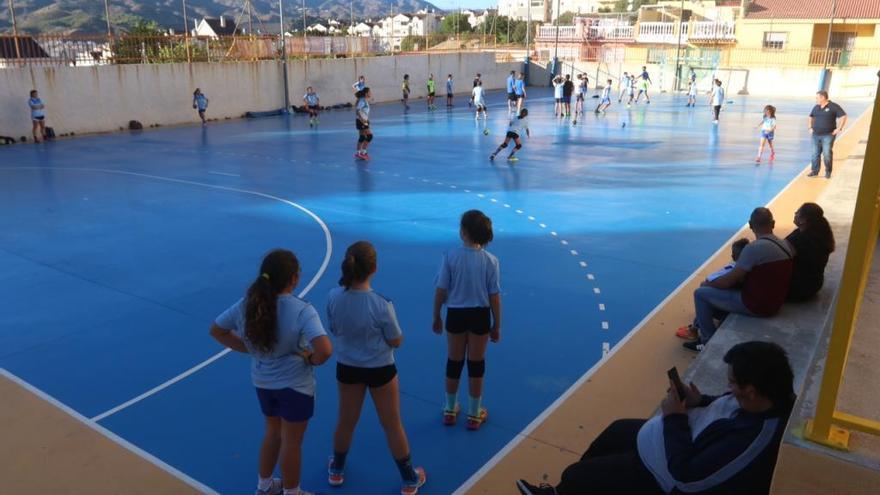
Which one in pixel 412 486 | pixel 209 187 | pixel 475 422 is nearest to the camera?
pixel 412 486

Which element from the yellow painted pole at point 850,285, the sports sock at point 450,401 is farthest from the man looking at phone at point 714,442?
the sports sock at point 450,401

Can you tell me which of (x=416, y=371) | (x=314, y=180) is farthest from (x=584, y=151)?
(x=416, y=371)

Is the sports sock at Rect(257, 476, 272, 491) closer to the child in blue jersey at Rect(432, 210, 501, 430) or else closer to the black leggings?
the child in blue jersey at Rect(432, 210, 501, 430)

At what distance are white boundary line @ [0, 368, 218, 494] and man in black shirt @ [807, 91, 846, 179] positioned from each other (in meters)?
14.0

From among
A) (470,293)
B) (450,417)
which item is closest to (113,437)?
(450,417)

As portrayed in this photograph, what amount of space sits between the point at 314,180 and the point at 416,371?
32.0 feet

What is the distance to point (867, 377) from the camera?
10.3 ft

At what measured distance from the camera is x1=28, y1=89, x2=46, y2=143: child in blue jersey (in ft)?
67.4

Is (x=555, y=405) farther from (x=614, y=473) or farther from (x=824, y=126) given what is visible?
(x=824, y=126)

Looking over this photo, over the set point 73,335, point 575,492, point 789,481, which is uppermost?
point 789,481

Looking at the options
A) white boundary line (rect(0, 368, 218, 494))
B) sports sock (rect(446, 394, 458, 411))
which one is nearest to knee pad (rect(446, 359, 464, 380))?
sports sock (rect(446, 394, 458, 411))

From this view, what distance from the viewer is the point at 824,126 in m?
13.9

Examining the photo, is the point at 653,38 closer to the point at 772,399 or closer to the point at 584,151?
the point at 584,151

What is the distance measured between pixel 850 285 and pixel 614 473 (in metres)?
1.51
